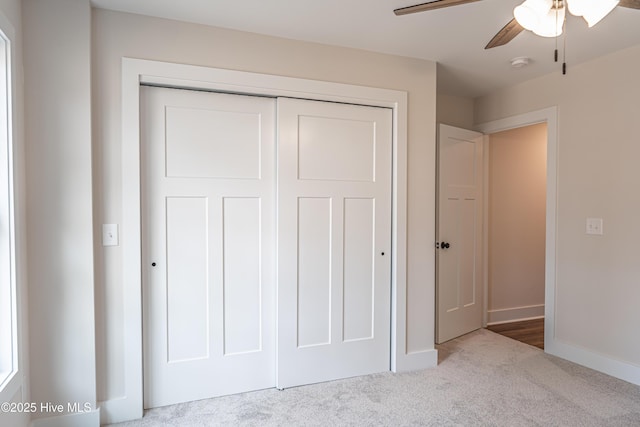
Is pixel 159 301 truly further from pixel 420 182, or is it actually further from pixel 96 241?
pixel 420 182

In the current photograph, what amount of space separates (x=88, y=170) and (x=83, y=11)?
86 cm

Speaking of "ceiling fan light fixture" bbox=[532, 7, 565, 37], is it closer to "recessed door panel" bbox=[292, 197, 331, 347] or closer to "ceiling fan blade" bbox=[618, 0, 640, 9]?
"ceiling fan blade" bbox=[618, 0, 640, 9]

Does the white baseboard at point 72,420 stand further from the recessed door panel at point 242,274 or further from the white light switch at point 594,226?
the white light switch at point 594,226

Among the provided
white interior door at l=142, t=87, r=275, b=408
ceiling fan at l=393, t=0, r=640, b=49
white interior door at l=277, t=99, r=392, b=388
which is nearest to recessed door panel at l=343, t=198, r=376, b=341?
white interior door at l=277, t=99, r=392, b=388

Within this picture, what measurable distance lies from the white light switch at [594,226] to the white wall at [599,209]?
0.04 meters

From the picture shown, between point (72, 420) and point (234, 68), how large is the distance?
222 centimetres

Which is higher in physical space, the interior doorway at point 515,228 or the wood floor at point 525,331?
the interior doorway at point 515,228

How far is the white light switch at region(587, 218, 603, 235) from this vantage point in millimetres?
2896

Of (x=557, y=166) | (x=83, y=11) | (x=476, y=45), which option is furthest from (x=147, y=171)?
(x=557, y=166)

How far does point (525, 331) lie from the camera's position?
3.92 metres

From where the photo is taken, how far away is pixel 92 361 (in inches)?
82.9

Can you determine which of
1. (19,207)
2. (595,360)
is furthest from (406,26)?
(595,360)

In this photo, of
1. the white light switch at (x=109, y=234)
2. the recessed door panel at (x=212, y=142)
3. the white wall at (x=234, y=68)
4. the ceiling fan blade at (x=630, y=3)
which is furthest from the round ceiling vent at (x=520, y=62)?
the white light switch at (x=109, y=234)

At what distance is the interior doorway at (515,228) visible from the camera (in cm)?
414
